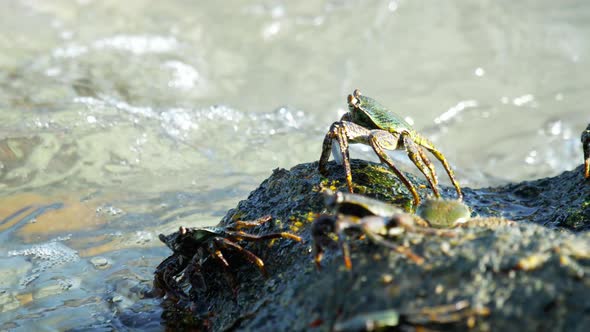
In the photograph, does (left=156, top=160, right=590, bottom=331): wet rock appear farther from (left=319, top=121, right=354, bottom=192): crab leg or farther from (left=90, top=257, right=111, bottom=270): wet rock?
(left=90, top=257, right=111, bottom=270): wet rock

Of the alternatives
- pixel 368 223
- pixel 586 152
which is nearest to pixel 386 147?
pixel 586 152

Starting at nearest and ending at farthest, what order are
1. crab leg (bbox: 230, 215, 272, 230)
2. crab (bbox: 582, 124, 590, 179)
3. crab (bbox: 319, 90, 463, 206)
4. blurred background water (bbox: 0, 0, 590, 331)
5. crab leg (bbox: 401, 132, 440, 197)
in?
crab leg (bbox: 230, 215, 272, 230), crab (bbox: 319, 90, 463, 206), crab leg (bbox: 401, 132, 440, 197), crab (bbox: 582, 124, 590, 179), blurred background water (bbox: 0, 0, 590, 331)

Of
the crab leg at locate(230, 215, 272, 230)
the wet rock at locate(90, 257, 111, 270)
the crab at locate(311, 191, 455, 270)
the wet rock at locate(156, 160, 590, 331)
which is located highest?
the wet rock at locate(90, 257, 111, 270)

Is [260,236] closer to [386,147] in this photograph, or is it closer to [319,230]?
[319,230]

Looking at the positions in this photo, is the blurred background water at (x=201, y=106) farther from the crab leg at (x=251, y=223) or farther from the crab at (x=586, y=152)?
the crab at (x=586, y=152)

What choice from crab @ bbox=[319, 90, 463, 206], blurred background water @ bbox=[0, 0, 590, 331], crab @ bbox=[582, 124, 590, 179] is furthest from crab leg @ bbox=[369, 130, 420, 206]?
blurred background water @ bbox=[0, 0, 590, 331]

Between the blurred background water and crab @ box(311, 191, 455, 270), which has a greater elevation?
the blurred background water

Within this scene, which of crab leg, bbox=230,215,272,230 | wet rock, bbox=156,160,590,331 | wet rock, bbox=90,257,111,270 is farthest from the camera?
wet rock, bbox=90,257,111,270
